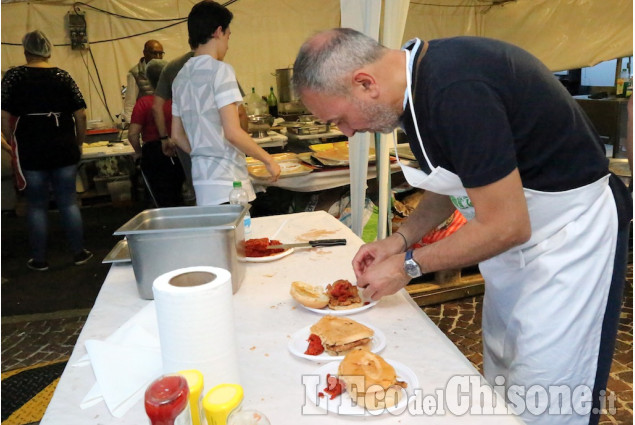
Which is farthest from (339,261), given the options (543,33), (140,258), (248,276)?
(543,33)

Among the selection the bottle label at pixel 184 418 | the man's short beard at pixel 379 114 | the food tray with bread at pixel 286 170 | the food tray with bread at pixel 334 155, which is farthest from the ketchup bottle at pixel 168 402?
the food tray with bread at pixel 334 155

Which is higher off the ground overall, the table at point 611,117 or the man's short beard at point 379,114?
the man's short beard at point 379,114

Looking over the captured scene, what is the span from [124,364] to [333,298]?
616 millimetres

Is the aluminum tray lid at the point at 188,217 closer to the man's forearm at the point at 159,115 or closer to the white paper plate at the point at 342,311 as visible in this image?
the white paper plate at the point at 342,311

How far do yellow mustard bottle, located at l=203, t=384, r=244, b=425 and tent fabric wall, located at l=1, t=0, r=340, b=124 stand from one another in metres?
6.87

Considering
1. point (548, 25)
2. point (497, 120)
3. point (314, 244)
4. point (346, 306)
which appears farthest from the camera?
point (548, 25)

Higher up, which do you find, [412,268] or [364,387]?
[412,268]

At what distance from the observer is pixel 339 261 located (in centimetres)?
189

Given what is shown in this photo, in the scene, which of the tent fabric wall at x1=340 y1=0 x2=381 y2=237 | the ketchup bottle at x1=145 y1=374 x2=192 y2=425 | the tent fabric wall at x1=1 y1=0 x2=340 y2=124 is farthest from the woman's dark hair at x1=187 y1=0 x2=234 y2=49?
the tent fabric wall at x1=1 y1=0 x2=340 y2=124

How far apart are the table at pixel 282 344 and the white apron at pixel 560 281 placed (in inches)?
13.0

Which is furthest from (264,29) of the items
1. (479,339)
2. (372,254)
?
(372,254)

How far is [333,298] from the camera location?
1.52 meters

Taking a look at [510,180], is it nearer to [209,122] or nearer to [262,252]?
[262,252]

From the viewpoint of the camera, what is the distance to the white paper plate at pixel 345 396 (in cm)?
102
